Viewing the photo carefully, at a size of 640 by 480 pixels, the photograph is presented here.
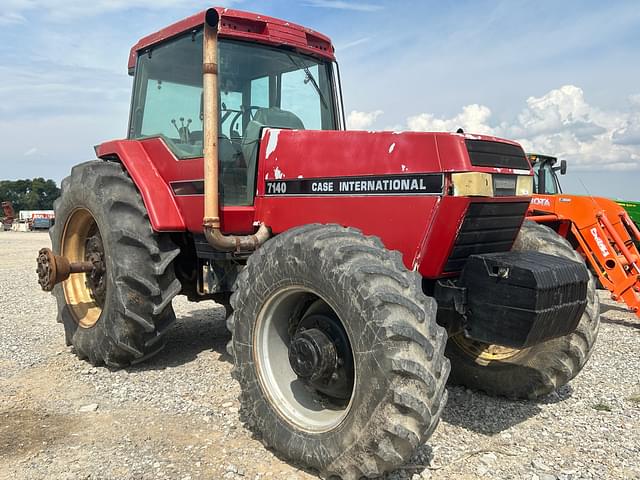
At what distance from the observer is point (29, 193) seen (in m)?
72.7

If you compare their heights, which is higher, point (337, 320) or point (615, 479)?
point (337, 320)

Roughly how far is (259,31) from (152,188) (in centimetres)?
150

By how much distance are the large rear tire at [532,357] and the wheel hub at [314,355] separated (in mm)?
1455

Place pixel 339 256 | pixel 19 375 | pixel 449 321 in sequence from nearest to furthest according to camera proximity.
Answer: pixel 339 256 < pixel 449 321 < pixel 19 375

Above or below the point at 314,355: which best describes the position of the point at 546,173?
above

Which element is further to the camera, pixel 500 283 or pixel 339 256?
pixel 500 283

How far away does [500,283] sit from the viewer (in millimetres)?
3129

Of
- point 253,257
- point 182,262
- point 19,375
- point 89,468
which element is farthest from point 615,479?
point 19,375

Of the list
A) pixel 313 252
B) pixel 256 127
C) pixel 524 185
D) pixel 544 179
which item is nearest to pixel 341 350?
pixel 313 252

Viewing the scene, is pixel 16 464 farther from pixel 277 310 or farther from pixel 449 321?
pixel 449 321

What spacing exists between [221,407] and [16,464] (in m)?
1.30

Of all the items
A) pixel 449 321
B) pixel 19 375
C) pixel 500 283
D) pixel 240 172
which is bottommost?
pixel 19 375

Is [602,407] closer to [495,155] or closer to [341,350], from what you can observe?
[495,155]

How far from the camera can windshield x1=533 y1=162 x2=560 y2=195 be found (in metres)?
9.77
